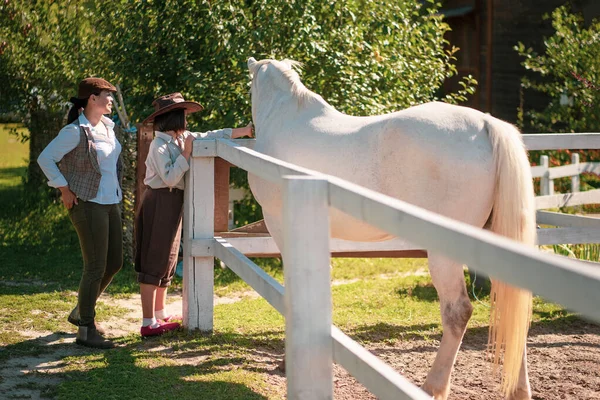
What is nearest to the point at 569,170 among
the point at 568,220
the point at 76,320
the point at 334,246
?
the point at 568,220

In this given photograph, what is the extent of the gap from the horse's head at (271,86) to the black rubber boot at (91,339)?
1.65 metres

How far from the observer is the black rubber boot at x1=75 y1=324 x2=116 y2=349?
495 centimetres

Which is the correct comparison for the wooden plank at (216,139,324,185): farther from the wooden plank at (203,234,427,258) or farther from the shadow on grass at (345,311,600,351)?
the shadow on grass at (345,311,600,351)

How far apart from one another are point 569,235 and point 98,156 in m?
3.13

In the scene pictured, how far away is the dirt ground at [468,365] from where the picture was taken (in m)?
4.14

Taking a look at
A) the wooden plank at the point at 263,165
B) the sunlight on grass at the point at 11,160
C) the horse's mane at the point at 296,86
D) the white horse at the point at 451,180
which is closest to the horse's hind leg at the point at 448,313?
the white horse at the point at 451,180

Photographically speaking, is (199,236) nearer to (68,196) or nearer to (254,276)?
(68,196)

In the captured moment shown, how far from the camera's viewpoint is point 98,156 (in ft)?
16.3

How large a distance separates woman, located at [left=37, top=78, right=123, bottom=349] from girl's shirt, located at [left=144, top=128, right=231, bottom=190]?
23cm

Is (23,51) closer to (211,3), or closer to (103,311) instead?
(211,3)

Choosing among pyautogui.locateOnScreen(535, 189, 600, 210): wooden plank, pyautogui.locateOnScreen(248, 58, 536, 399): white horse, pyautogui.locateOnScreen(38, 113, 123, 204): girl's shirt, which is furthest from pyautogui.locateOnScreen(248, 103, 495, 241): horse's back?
pyautogui.locateOnScreen(535, 189, 600, 210): wooden plank

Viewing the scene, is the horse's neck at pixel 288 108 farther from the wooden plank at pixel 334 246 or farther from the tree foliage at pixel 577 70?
the tree foliage at pixel 577 70

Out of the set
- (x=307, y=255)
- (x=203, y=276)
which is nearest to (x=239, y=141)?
(x=203, y=276)

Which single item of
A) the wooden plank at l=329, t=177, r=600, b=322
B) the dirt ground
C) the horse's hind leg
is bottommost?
the dirt ground
